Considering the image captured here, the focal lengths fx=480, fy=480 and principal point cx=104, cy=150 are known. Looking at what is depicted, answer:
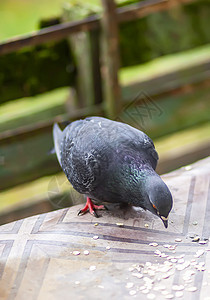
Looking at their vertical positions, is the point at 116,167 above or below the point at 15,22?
below

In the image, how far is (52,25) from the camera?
4.85 metres

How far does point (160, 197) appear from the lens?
2395 millimetres

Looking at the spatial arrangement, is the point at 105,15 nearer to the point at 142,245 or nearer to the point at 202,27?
the point at 202,27

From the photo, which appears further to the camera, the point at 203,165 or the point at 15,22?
the point at 15,22

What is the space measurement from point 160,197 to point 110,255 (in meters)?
0.42

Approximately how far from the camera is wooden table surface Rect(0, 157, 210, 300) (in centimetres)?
225

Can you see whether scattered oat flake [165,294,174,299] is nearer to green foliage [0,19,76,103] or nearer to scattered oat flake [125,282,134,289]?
scattered oat flake [125,282,134,289]

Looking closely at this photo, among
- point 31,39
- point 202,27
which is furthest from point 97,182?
point 202,27

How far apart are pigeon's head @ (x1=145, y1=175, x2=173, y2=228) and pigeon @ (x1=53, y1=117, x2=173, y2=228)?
0.02m

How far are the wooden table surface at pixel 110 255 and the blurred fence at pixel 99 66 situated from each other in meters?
1.48

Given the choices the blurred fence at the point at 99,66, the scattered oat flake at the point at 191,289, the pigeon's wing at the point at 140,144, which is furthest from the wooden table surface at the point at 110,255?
the blurred fence at the point at 99,66

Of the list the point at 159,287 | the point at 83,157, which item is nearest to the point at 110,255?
the point at 159,287

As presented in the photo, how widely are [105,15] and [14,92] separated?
3.73ft

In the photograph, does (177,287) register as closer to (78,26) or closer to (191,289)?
(191,289)
